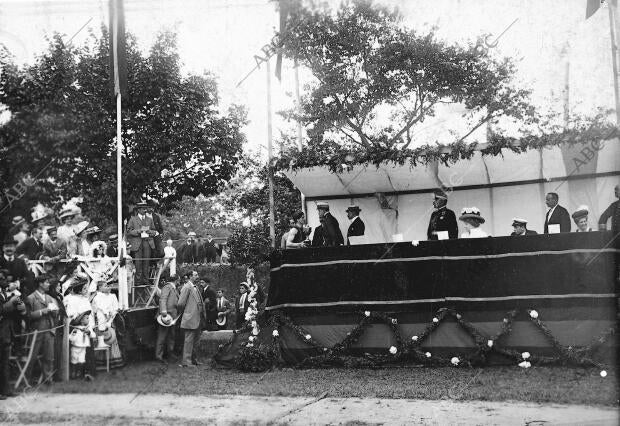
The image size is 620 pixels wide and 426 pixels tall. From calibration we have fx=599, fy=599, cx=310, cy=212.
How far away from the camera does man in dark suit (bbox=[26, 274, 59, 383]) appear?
837 centimetres

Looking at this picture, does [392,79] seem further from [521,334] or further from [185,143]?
[521,334]

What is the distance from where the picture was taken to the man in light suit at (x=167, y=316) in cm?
1111

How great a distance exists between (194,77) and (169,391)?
12.3 metres

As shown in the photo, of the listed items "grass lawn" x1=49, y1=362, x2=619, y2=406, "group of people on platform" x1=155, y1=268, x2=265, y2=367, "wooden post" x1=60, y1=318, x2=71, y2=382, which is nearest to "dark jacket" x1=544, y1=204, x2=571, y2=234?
"grass lawn" x1=49, y1=362, x2=619, y2=406

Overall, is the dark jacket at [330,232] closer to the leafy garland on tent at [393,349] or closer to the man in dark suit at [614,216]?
the leafy garland on tent at [393,349]

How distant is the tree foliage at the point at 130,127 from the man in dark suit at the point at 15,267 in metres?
4.00

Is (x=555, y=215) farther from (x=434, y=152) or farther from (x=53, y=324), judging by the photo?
(x=53, y=324)

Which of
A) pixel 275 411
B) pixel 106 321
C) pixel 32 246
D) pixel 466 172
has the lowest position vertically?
pixel 275 411

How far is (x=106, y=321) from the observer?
32.5 feet

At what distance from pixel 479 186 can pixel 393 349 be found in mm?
5070

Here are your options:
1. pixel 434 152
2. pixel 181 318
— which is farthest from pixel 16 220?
pixel 434 152

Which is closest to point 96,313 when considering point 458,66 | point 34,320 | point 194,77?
point 34,320

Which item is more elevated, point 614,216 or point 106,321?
point 614,216

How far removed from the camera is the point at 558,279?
8.04 meters
